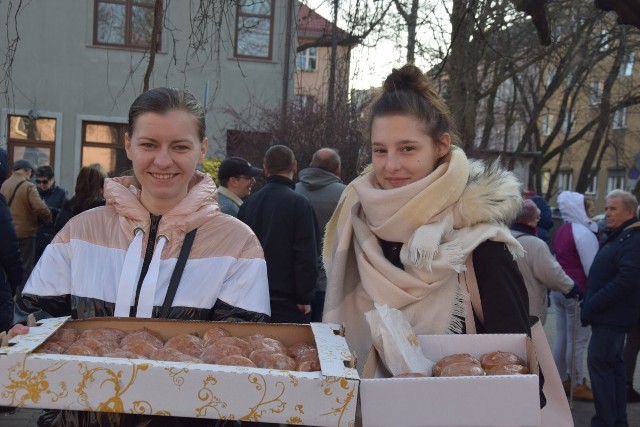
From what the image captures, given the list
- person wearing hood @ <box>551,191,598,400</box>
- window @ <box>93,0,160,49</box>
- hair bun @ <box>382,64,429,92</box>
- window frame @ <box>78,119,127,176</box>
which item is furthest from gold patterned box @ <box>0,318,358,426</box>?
window frame @ <box>78,119,127,176</box>

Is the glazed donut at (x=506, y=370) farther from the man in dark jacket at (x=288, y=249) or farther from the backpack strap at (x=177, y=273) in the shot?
the man in dark jacket at (x=288, y=249)

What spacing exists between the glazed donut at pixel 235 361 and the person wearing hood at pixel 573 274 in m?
6.95

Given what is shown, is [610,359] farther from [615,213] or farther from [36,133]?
[36,133]

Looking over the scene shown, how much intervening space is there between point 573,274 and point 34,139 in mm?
15820

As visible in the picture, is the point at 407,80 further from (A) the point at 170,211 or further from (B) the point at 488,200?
(A) the point at 170,211

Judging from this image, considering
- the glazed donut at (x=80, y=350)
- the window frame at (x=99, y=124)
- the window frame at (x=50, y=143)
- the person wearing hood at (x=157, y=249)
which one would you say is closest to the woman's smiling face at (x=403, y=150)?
the person wearing hood at (x=157, y=249)

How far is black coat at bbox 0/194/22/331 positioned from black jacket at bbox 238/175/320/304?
5.84ft

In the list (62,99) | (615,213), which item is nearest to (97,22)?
(62,99)

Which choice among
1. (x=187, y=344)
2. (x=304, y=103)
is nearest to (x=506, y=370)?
(x=187, y=344)

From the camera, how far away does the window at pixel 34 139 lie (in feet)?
67.8

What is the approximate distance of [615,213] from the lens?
729cm

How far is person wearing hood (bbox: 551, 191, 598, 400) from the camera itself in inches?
334

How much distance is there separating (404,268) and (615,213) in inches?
206

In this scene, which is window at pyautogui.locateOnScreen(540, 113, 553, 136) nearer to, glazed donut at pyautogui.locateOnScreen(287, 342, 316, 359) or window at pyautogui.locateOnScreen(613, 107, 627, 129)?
window at pyautogui.locateOnScreen(613, 107, 627, 129)
